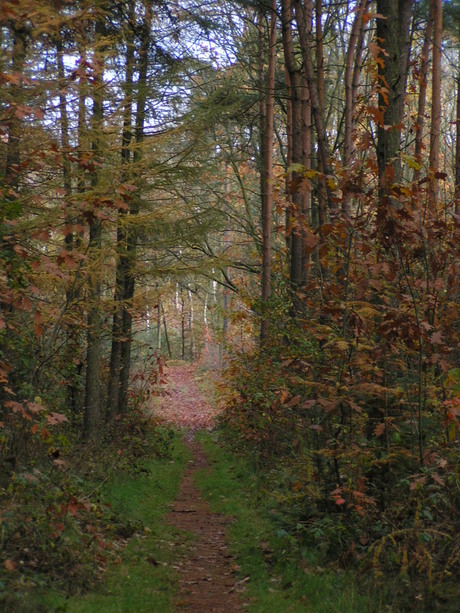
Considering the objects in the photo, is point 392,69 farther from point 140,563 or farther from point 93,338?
point 93,338

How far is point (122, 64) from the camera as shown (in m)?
14.2

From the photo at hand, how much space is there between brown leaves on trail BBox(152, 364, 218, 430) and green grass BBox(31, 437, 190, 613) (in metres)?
7.01

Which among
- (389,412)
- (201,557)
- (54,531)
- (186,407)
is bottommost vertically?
(186,407)

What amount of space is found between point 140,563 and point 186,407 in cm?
2110

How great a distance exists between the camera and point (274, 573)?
718cm

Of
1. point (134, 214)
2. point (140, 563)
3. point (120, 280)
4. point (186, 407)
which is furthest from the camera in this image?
point (186, 407)

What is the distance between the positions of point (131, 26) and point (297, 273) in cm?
645

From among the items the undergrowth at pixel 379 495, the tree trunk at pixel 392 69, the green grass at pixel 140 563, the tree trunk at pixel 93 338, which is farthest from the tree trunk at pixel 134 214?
the undergrowth at pixel 379 495

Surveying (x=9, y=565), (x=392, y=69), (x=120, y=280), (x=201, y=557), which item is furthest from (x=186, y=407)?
(x=9, y=565)

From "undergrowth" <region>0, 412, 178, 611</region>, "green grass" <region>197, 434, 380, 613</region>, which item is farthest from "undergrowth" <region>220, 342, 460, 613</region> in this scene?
"undergrowth" <region>0, 412, 178, 611</region>

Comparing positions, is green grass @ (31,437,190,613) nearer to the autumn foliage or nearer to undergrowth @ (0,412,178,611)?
undergrowth @ (0,412,178,611)

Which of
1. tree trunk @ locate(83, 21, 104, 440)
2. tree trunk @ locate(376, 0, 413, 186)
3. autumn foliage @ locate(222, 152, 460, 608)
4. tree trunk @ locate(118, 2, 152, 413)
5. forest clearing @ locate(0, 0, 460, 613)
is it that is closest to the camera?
autumn foliage @ locate(222, 152, 460, 608)

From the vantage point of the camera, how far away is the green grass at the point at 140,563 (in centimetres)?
595

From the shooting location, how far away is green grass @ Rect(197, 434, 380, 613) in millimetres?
5801
